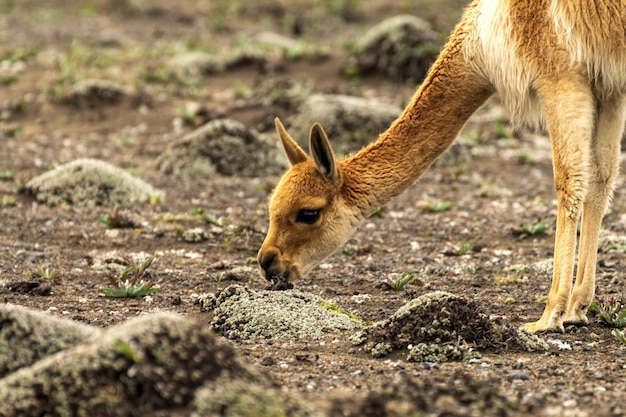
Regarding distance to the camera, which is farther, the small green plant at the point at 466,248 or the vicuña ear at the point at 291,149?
the small green plant at the point at 466,248

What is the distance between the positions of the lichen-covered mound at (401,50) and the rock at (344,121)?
345 centimetres

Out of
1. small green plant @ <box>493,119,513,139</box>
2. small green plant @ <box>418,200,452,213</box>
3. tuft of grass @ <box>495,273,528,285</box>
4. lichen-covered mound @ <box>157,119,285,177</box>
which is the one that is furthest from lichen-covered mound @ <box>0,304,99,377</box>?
small green plant @ <box>493,119,513,139</box>

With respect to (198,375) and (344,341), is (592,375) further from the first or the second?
(198,375)

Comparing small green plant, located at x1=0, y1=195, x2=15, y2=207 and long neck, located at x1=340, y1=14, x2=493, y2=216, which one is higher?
long neck, located at x1=340, y1=14, x2=493, y2=216

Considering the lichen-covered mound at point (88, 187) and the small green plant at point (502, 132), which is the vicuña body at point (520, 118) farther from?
the small green plant at point (502, 132)

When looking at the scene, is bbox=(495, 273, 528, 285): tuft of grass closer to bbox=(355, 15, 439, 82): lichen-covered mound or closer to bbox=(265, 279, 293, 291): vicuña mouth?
bbox=(265, 279, 293, 291): vicuña mouth

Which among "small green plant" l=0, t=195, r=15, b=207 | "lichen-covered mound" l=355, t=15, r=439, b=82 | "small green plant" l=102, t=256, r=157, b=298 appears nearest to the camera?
"small green plant" l=102, t=256, r=157, b=298

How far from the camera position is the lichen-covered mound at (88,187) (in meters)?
11.0

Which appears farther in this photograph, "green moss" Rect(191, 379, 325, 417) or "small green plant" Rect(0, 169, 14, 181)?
"small green plant" Rect(0, 169, 14, 181)

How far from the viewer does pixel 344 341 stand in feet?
20.9

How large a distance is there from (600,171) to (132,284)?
4.10 m

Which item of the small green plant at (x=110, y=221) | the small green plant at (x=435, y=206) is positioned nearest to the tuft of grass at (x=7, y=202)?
the small green plant at (x=110, y=221)

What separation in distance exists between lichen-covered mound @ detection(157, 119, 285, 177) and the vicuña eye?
5656mm

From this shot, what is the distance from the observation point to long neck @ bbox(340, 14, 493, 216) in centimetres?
728
